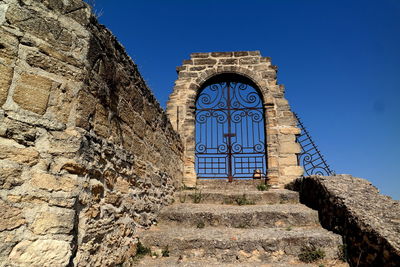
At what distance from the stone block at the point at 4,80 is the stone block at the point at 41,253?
879 millimetres

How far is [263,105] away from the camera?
274 inches

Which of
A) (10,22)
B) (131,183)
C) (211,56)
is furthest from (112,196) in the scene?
(211,56)

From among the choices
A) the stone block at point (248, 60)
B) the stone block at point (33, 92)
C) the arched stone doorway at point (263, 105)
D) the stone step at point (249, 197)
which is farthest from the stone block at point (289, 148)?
the stone block at point (33, 92)

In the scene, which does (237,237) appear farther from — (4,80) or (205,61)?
(205,61)

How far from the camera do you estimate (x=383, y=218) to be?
9.25 feet

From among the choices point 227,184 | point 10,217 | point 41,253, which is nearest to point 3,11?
point 10,217

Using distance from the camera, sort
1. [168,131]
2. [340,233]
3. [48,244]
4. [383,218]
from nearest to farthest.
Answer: [48,244] → [383,218] → [340,233] → [168,131]

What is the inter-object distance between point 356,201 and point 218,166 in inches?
148

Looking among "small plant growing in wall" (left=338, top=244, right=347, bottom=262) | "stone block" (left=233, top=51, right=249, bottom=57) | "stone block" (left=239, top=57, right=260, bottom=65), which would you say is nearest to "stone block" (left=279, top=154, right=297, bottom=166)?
"stone block" (left=239, top=57, right=260, bottom=65)

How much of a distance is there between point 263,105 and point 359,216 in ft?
14.3

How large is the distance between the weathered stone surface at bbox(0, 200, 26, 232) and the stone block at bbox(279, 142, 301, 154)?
5607 mm

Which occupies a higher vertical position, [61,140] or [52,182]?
[61,140]

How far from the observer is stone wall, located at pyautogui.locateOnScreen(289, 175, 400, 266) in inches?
97.2

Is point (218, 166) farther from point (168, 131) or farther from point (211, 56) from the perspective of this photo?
point (211, 56)
